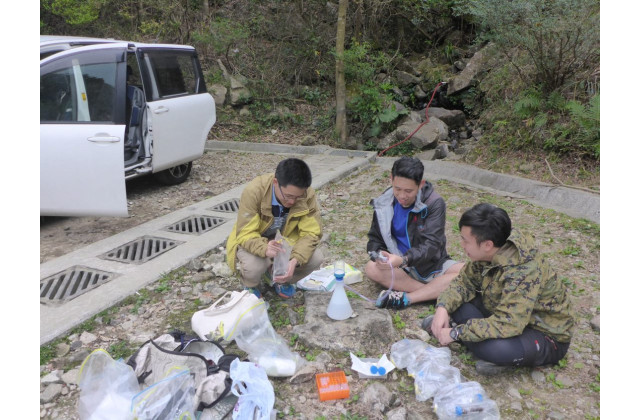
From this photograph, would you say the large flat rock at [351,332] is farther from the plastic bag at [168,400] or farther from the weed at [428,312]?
the plastic bag at [168,400]

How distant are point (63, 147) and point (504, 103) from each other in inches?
257

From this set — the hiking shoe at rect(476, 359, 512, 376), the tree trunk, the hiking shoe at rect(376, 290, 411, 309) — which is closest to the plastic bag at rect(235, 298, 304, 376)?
the hiking shoe at rect(376, 290, 411, 309)

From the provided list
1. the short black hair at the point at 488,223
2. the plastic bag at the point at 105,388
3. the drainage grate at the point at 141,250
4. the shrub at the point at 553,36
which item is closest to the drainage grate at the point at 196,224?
the drainage grate at the point at 141,250

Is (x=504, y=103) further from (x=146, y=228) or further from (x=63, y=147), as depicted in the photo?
(x=63, y=147)

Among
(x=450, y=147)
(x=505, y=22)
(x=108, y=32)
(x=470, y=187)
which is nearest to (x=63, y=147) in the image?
(x=470, y=187)

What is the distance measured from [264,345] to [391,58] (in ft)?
29.0

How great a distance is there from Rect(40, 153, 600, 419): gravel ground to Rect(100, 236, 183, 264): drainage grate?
1.35 ft

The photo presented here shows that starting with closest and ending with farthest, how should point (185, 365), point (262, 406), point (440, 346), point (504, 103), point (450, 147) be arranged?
point (262, 406) < point (185, 365) < point (440, 346) < point (504, 103) < point (450, 147)

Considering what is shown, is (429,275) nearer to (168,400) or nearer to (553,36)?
(168,400)

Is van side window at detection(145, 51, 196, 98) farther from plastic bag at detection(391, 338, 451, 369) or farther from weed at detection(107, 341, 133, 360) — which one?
plastic bag at detection(391, 338, 451, 369)

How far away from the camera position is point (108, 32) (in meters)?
12.8

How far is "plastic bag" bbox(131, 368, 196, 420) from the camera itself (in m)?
1.81

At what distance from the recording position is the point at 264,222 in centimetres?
301

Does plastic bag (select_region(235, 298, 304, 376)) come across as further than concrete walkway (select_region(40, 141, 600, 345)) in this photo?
No
